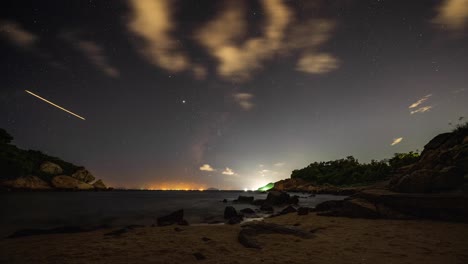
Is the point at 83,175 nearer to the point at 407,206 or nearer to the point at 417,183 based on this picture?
the point at 407,206

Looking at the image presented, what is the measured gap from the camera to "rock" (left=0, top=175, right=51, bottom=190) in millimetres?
86887

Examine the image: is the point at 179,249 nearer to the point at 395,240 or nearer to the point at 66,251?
the point at 66,251

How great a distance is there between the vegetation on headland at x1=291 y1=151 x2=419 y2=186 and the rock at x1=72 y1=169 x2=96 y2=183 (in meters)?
159

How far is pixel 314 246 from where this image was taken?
7.91 meters

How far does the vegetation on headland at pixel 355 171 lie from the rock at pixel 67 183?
150m

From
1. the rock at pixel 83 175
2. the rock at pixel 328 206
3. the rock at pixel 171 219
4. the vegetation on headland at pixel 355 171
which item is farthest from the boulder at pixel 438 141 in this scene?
the rock at pixel 83 175

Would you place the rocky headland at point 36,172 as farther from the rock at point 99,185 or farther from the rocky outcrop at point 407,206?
the rocky outcrop at point 407,206

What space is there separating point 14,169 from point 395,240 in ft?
324

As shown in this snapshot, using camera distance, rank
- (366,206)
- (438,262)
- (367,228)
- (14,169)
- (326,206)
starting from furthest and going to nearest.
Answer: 1. (14,169)
2. (326,206)
3. (366,206)
4. (367,228)
5. (438,262)

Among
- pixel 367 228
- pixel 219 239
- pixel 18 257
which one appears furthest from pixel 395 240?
pixel 18 257

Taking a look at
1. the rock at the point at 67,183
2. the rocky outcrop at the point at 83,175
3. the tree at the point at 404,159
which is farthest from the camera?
the rocky outcrop at the point at 83,175

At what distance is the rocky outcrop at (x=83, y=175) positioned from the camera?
149 metres

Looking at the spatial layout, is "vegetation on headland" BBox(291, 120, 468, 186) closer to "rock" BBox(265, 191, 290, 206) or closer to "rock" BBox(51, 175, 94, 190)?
"rock" BBox(265, 191, 290, 206)

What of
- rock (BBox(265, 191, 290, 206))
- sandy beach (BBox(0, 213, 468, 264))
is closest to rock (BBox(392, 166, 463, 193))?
sandy beach (BBox(0, 213, 468, 264))
